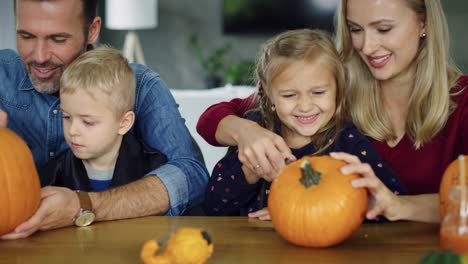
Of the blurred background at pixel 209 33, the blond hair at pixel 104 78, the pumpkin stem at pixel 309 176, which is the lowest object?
the blurred background at pixel 209 33

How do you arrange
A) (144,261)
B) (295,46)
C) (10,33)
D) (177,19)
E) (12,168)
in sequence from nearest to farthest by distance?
(144,261)
(12,168)
(295,46)
(10,33)
(177,19)

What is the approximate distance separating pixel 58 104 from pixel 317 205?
1.12m

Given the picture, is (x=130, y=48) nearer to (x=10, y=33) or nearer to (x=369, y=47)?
→ (x=10, y=33)

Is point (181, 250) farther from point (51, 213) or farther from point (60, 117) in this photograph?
point (60, 117)

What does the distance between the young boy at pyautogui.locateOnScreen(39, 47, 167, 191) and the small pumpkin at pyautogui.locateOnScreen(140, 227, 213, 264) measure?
28.5 inches

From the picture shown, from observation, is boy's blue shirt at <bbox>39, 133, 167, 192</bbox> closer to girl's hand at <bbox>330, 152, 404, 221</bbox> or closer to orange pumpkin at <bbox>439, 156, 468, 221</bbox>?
girl's hand at <bbox>330, 152, 404, 221</bbox>

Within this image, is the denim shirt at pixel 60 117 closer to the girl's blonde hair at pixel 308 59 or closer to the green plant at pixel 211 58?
the girl's blonde hair at pixel 308 59

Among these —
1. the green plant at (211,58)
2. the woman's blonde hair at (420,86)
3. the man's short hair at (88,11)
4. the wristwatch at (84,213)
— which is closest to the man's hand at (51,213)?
the wristwatch at (84,213)

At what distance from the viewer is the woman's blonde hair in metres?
2.03

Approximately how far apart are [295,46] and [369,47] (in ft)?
0.67

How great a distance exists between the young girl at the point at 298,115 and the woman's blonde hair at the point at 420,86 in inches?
3.6

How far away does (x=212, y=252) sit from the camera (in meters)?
1.44

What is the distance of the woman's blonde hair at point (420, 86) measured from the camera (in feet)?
6.66

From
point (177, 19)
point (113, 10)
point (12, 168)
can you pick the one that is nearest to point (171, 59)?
point (177, 19)
